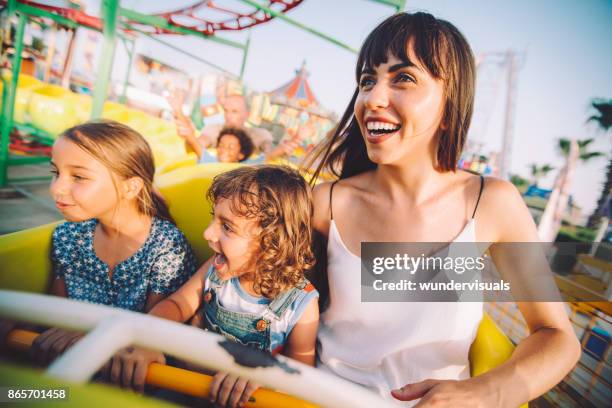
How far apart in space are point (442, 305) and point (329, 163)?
563 millimetres

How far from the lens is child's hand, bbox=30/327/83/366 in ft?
1.82

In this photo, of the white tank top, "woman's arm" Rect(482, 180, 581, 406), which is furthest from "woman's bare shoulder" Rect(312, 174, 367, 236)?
"woman's arm" Rect(482, 180, 581, 406)

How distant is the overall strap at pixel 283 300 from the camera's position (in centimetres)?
88

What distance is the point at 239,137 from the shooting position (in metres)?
2.54

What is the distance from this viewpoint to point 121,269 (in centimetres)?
103

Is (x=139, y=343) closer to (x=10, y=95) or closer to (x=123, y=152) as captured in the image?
→ (x=123, y=152)

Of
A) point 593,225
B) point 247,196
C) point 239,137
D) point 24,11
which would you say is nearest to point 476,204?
point 247,196

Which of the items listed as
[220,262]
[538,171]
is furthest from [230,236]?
[538,171]

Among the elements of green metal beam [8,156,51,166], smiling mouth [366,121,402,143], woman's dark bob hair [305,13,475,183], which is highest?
woman's dark bob hair [305,13,475,183]

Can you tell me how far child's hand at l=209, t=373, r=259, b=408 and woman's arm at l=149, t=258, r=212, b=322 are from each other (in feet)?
1.35

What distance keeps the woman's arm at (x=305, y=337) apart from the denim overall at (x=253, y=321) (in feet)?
0.16

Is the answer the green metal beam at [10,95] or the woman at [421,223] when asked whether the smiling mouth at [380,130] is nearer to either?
the woman at [421,223]

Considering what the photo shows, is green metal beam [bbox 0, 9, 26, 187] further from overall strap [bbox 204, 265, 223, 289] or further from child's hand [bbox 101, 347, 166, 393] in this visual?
child's hand [bbox 101, 347, 166, 393]

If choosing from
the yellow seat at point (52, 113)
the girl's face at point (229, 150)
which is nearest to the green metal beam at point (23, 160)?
the yellow seat at point (52, 113)
